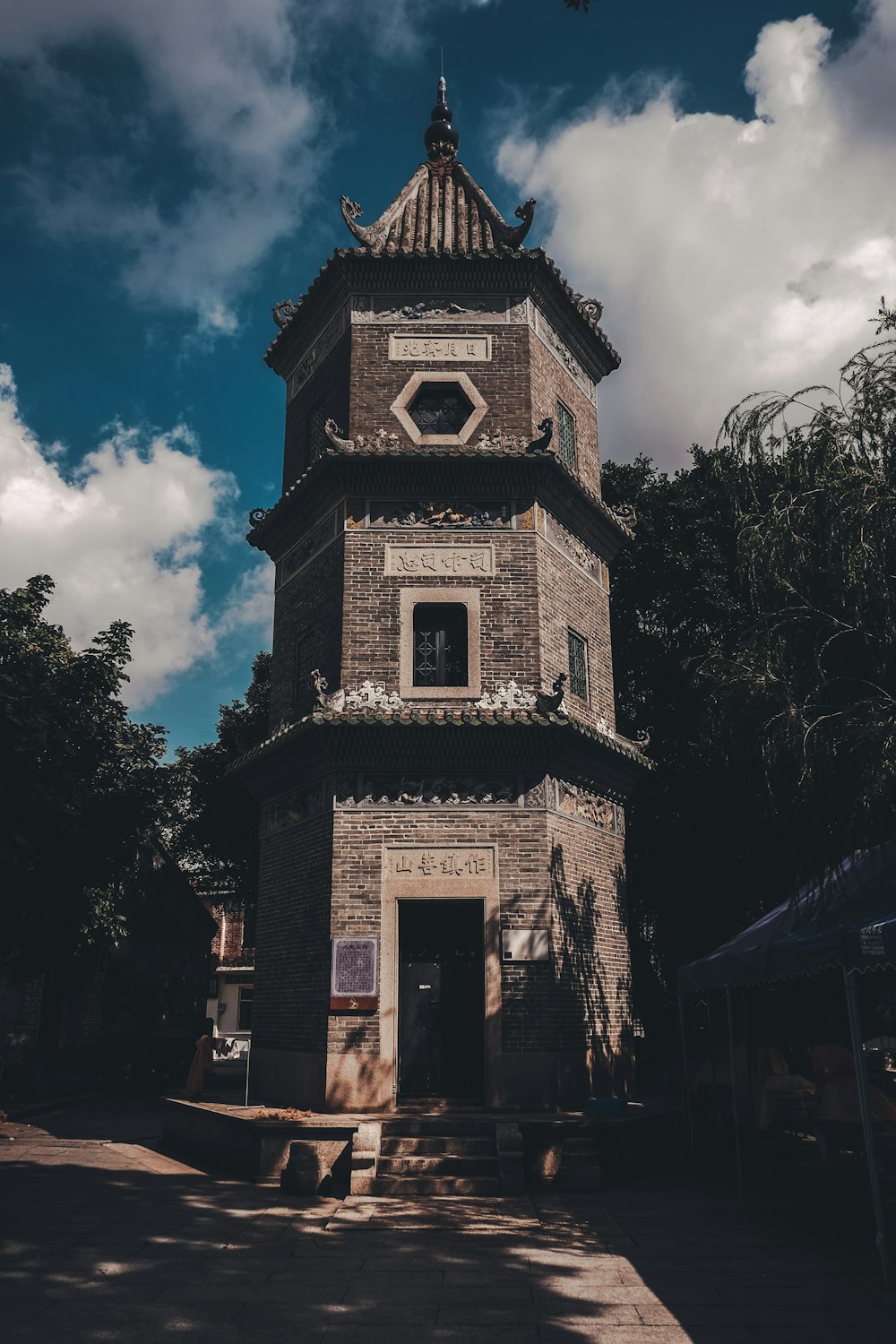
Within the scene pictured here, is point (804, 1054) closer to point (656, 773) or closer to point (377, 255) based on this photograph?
point (656, 773)

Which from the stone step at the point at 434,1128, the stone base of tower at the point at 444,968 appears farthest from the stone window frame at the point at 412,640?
the stone step at the point at 434,1128

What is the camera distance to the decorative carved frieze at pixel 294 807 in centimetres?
1402

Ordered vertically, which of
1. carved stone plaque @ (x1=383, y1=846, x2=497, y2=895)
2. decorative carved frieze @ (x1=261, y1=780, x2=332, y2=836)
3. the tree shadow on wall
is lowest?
the tree shadow on wall

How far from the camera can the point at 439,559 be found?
48.8 feet

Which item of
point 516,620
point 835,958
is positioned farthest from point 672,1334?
point 516,620

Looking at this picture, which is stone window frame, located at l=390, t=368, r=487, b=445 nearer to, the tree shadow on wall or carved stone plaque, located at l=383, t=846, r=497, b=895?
carved stone plaque, located at l=383, t=846, r=497, b=895

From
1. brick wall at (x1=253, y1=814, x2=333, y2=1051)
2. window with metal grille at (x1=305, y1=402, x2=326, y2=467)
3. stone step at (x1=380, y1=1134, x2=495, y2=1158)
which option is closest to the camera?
stone step at (x1=380, y1=1134, x2=495, y2=1158)

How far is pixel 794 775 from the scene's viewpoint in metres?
10.7

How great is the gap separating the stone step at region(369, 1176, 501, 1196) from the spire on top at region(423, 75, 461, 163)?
17.7 metres

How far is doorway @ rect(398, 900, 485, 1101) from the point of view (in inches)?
524

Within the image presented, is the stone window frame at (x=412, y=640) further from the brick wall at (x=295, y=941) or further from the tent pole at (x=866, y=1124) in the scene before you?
the tent pole at (x=866, y=1124)

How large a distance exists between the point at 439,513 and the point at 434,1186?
30.2 ft

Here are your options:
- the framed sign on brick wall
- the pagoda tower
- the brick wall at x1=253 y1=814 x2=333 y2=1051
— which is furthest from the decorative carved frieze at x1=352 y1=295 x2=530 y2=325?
the framed sign on brick wall

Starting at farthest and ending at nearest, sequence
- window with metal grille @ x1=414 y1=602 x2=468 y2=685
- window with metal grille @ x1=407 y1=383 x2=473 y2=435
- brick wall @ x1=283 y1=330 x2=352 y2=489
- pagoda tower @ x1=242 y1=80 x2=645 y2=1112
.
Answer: brick wall @ x1=283 y1=330 x2=352 y2=489 < window with metal grille @ x1=407 y1=383 x2=473 y2=435 < window with metal grille @ x1=414 y1=602 x2=468 y2=685 < pagoda tower @ x1=242 y1=80 x2=645 y2=1112
